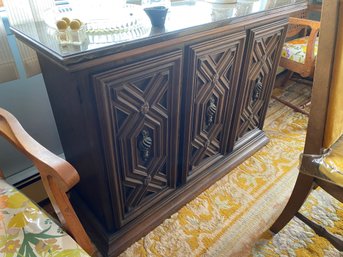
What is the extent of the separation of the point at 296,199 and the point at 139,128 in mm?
703

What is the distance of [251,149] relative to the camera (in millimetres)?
1690

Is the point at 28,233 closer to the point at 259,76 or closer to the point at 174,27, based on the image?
the point at 174,27

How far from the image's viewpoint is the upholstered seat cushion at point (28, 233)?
65 cm

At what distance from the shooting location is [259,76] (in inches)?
57.4

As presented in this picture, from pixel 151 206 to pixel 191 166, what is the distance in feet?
0.92

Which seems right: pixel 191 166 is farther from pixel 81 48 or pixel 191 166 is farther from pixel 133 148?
pixel 81 48

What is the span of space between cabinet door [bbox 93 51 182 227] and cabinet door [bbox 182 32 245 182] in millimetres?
74

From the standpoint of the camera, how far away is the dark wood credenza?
80 cm

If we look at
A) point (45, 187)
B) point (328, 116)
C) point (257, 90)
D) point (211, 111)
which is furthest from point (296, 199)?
point (45, 187)

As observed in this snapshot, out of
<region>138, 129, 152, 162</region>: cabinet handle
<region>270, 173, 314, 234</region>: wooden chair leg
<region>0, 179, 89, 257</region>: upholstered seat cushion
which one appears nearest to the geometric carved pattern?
<region>270, 173, 314, 234</region>: wooden chair leg

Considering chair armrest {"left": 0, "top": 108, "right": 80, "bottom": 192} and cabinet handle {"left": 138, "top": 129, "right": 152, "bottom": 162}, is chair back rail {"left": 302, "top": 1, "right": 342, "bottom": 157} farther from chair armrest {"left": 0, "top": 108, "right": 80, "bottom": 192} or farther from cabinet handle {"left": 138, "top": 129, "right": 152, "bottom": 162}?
chair armrest {"left": 0, "top": 108, "right": 80, "bottom": 192}

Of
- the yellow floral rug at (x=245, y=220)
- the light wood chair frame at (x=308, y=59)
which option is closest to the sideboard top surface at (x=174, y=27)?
the light wood chair frame at (x=308, y=59)

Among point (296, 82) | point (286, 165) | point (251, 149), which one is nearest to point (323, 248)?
point (286, 165)

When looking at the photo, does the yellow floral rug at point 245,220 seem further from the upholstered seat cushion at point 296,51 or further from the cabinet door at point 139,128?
the upholstered seat cushion at point 296,51
